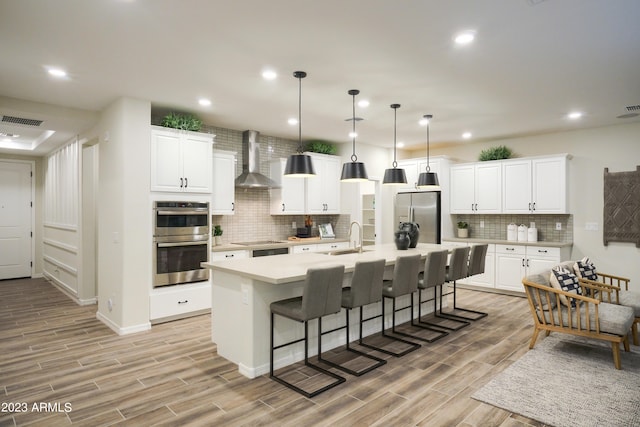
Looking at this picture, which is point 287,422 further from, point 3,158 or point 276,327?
point 3,158

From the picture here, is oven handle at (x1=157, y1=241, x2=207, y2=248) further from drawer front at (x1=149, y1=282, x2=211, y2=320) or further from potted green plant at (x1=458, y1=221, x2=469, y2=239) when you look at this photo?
potted green plant at (x1=458, y1=221, x2=469, y2=239)

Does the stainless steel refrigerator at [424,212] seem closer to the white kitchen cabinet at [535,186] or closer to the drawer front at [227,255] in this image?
the white kitchen cabinet at [535,186]

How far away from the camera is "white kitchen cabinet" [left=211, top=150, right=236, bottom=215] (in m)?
5.66

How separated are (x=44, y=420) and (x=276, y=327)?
5.67 ft

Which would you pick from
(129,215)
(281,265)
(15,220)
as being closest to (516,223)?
(281,265)

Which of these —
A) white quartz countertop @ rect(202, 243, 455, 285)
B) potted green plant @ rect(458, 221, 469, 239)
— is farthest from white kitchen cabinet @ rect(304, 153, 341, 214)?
white quartz countertop @ rect(202, 243, 455, 285)

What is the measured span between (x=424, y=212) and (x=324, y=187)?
2.03m

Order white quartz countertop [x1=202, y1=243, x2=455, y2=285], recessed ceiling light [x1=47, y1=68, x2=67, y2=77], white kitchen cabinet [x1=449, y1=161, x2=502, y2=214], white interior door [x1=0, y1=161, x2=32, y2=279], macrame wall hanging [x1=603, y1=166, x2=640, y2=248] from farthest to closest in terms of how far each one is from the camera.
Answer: white interior door [x1=0, y1=161, x2=32, y2=279]
white kitchen cabinet [x1=449, y1=161, x2=502, y2=214]
macrame wall hanging [x1=603, y1=166, x2=640, y2=248]
recessed ceiling light [x1=47, y1=68, x2=67, y2=77]
white quartz countertop [x1=202, y1=243, x2=455, y2=285]

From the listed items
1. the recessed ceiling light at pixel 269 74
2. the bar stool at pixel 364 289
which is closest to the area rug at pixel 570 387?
the bar stool at pixel 364 289

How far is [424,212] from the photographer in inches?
297

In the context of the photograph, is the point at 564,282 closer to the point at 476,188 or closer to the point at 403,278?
the point at 403,278

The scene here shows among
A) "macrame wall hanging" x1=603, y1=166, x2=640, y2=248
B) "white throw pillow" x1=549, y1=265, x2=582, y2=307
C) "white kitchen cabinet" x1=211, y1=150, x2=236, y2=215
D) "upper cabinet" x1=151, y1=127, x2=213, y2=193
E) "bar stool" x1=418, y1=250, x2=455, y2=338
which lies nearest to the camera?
"white throw pillow" x1=549, y1=265, x2=582, y2=307

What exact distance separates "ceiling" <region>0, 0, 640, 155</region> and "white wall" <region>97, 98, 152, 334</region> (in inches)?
12.7

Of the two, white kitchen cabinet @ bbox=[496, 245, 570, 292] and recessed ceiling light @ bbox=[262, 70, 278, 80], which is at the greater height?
recessed ceiling light @ bbox=[262, 70, 278, 80]
